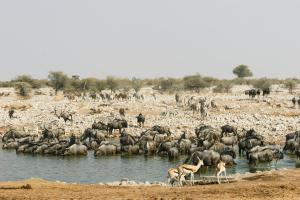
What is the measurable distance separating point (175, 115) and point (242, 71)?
72879mm

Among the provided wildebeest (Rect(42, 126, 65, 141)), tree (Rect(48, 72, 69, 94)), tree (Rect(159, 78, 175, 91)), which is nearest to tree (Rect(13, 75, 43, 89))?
tree (Rect(48, 72, 69, 94))

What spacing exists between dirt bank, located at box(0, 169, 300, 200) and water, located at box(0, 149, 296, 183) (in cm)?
499

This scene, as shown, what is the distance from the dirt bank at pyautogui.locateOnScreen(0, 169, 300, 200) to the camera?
1723 centimetres

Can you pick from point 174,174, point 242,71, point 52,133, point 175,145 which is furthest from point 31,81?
point 174,174

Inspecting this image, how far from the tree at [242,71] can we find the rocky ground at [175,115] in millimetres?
55240

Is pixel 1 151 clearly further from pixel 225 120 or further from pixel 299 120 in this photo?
pixel 299 120

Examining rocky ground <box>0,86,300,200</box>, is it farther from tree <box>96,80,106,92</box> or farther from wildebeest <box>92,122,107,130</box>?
tree <box>96,80,106,92</box>

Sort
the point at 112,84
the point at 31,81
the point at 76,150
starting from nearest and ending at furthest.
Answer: the point at 76,150 < the point at 112,84 < the point at 31,81

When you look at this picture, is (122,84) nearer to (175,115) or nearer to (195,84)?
(195,84)

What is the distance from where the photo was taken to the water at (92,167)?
25.5 meters

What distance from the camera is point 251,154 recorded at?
90.1ft

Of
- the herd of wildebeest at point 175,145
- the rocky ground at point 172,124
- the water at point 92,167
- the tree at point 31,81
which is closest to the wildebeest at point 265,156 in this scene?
the herd of wildebeest at point 175,145

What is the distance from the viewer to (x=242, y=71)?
392ft

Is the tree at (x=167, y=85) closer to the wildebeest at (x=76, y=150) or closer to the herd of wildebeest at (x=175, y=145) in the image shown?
the herd of wildebeest at (x=175, y=145)
